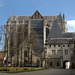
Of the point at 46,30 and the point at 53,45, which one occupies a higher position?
the point at 46,30

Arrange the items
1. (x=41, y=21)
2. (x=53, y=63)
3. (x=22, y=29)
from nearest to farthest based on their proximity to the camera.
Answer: (x=22, y=29)
(x=53, y=63)
(x=41, y=21)

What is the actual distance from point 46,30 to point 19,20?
18.7 metres

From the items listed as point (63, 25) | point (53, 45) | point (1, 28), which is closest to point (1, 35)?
point (1, 28)

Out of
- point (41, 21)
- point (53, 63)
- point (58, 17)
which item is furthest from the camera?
point (58, 17)

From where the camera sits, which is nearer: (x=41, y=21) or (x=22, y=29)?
(x=22, y=29)

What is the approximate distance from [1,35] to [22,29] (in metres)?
8.16

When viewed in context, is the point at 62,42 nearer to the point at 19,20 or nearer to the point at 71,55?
the point at 71,55

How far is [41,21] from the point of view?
268 feet

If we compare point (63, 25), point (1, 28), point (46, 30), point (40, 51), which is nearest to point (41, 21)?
point (46, 30)

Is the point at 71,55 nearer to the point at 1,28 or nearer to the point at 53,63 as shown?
the point at 53,63

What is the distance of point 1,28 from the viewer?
41312mm

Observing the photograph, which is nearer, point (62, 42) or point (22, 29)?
point (22, 29)

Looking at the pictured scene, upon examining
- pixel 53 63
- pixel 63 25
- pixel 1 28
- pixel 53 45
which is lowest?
pixel 53 63

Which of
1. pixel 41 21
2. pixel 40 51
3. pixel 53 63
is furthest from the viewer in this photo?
pixel 41 21
